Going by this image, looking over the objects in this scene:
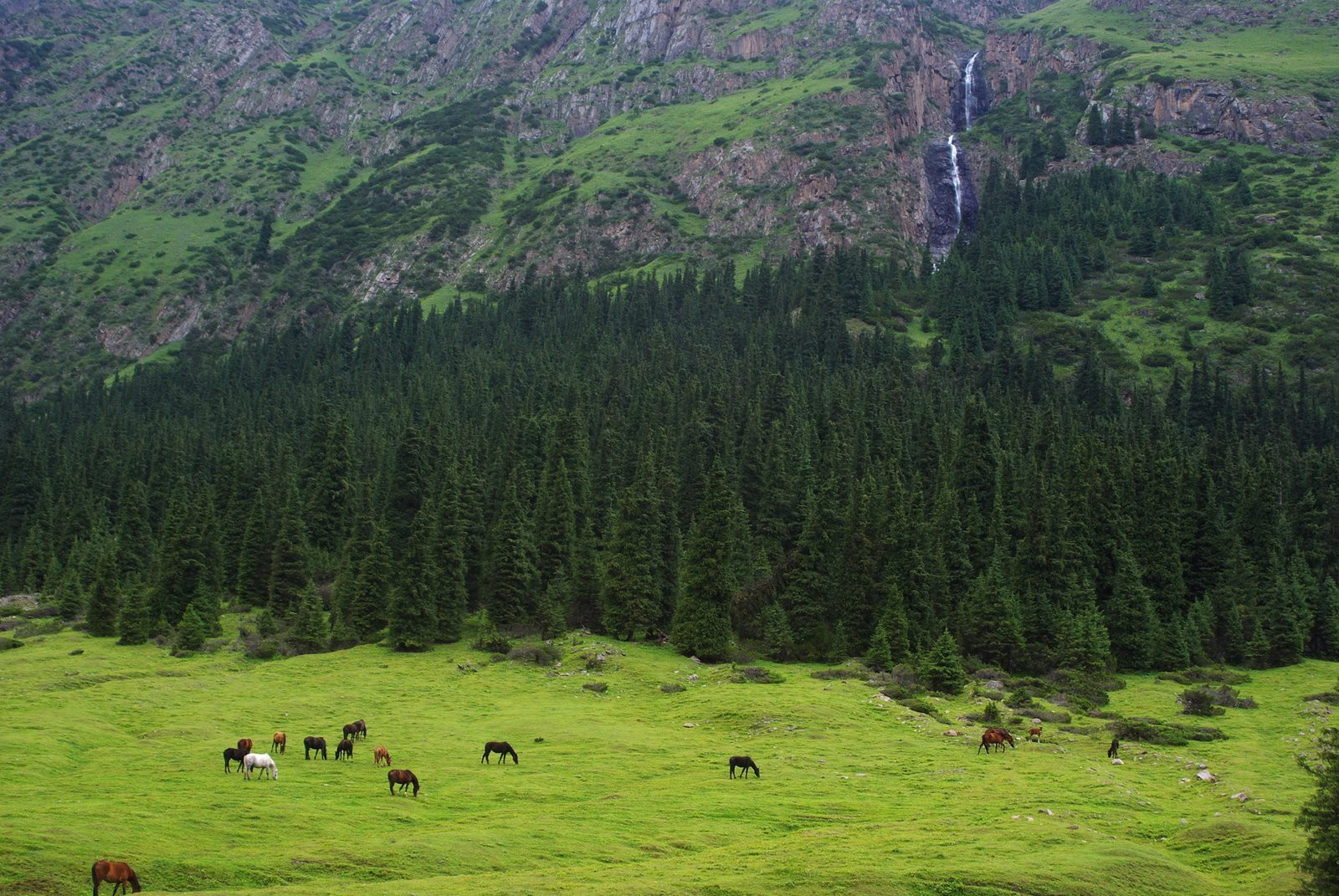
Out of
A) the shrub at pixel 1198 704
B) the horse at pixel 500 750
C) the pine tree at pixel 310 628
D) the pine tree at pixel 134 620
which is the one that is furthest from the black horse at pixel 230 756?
the shrub at pixel 1198 704

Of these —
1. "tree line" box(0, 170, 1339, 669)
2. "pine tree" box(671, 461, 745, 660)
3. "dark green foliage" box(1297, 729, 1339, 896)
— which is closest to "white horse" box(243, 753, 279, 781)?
"dark green foliage" box(1297, 729, 1339, 896)

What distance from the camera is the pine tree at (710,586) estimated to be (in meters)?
84.1

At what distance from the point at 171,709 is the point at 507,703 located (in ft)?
65.8

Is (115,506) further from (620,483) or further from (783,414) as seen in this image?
(783,414)

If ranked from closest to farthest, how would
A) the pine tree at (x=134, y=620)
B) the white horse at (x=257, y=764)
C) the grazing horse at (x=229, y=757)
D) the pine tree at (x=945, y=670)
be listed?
the white horse at (x=257, y=764), the grazing horse at (x=229, y=757), the pine tree at (x=945, y=670), the pine tree at (x=134, y=620)

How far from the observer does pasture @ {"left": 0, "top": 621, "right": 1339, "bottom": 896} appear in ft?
103

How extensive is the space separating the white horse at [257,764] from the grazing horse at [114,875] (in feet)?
45.8

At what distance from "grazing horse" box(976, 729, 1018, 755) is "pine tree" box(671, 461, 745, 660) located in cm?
3222

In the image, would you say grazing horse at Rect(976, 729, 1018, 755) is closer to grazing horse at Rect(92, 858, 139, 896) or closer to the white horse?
the white horse

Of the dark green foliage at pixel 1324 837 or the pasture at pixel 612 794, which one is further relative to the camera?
the pasture at pixel 612 794

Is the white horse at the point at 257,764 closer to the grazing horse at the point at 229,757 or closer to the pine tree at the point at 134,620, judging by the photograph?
the grazing horse at the point at 229,757

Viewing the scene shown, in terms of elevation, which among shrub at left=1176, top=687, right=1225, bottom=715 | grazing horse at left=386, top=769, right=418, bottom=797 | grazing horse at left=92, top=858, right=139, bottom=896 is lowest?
shrub at left=1176, top=687, right=1225, bottom=715

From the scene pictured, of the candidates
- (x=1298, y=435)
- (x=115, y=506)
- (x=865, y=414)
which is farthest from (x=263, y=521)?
(x=1298, y=435)

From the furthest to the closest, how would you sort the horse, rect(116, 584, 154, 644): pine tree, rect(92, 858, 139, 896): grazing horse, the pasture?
rect(116, 584, 154, 644): pine tree → the horse → the pasture → rect(92, 858, 139, 896): grazing horse
